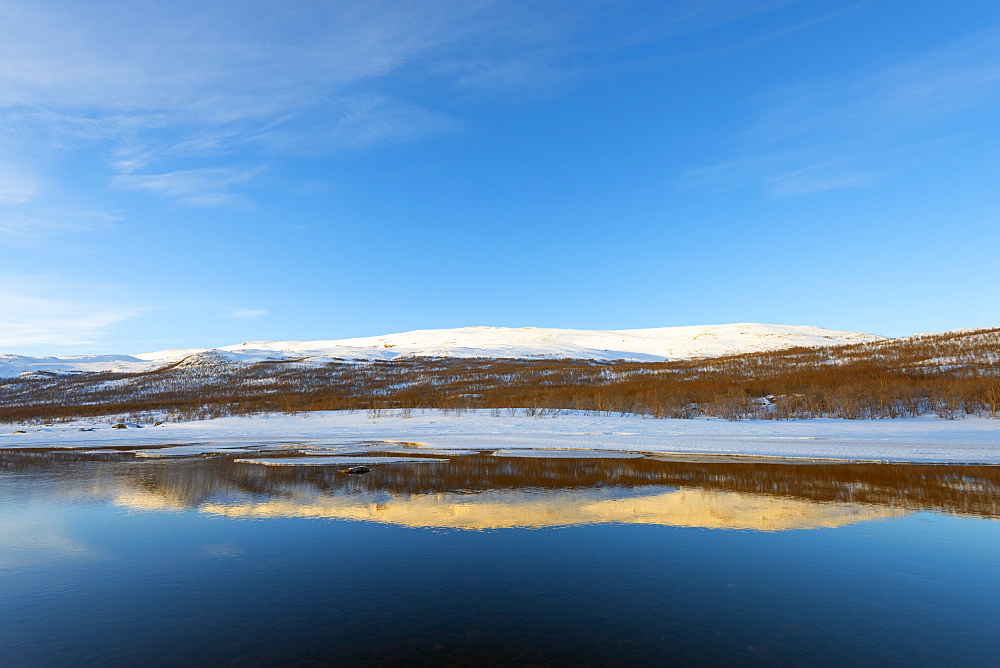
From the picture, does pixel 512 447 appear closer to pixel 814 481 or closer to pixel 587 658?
pixel 814 481

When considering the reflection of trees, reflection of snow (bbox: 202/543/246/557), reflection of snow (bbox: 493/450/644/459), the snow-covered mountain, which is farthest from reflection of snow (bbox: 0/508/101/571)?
the snow-covered mountain

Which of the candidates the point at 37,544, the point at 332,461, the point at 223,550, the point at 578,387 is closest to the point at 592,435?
the point at 332,461

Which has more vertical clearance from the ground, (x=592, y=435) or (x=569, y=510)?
(x=569, y=510)

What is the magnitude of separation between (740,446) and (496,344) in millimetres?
101720

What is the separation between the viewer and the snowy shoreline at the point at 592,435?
77.2 feet

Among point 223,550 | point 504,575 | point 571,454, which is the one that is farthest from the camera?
point 571,454

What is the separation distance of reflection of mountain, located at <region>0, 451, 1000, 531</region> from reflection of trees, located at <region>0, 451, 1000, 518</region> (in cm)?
5

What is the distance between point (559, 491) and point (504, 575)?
22.0ft

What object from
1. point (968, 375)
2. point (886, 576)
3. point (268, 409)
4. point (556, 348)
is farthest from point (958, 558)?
point (556, 348)

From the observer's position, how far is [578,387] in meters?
59.7

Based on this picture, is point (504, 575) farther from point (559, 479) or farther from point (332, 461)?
point (332, 461)

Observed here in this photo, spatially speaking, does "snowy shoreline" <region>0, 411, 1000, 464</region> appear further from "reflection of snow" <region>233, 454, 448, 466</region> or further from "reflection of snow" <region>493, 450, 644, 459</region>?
"reflection of snow" <region>233, 454, 448, 466</region>

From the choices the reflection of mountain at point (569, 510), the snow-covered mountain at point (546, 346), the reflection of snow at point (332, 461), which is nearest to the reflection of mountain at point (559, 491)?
the reflection of mountain at point (569, 510)

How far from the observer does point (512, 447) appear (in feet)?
89.3
